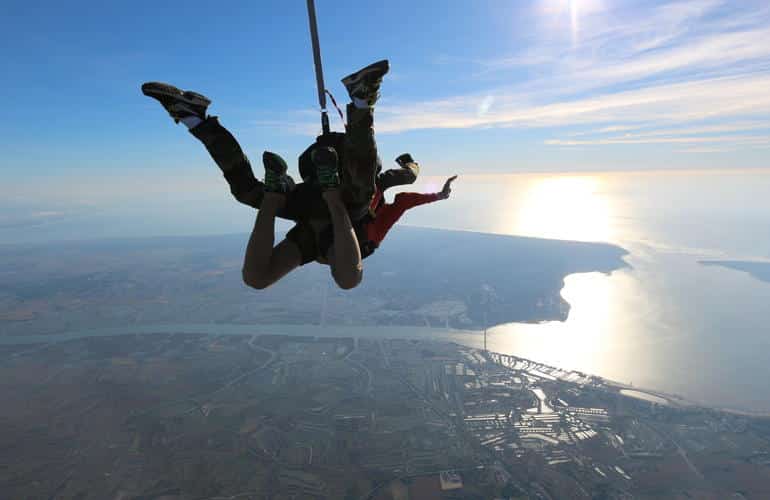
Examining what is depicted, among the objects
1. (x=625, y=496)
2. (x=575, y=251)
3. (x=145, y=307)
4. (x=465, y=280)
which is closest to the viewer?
(x=625, y=496)

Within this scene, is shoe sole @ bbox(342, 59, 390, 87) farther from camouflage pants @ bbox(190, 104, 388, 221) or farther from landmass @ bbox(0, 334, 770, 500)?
landmass @ bbox(0, 334, 770, 500)

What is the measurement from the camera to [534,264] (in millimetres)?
70000

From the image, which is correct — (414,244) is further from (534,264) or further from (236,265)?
(236,265)

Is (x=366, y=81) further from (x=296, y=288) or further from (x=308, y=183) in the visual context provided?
(x=296, y=288)

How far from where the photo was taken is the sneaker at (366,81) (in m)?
2.14

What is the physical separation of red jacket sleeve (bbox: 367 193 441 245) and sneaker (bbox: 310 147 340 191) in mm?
808

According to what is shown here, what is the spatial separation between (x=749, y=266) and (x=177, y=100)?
99308 mm

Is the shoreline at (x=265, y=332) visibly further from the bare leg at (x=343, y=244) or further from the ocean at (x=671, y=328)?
the bare leg at (x=343, y=244)

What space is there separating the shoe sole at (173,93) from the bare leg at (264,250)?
80 cm

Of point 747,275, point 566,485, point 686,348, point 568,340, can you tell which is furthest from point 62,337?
point 747,275

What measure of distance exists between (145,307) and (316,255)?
187 ft

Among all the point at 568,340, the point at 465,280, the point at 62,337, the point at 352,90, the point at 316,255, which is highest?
the point at 352,90

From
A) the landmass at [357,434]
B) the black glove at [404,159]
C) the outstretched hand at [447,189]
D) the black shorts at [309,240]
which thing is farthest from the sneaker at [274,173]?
the landmass at [357,434]

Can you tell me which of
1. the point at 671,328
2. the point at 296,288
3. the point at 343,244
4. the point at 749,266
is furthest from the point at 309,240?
the point at 749,266
